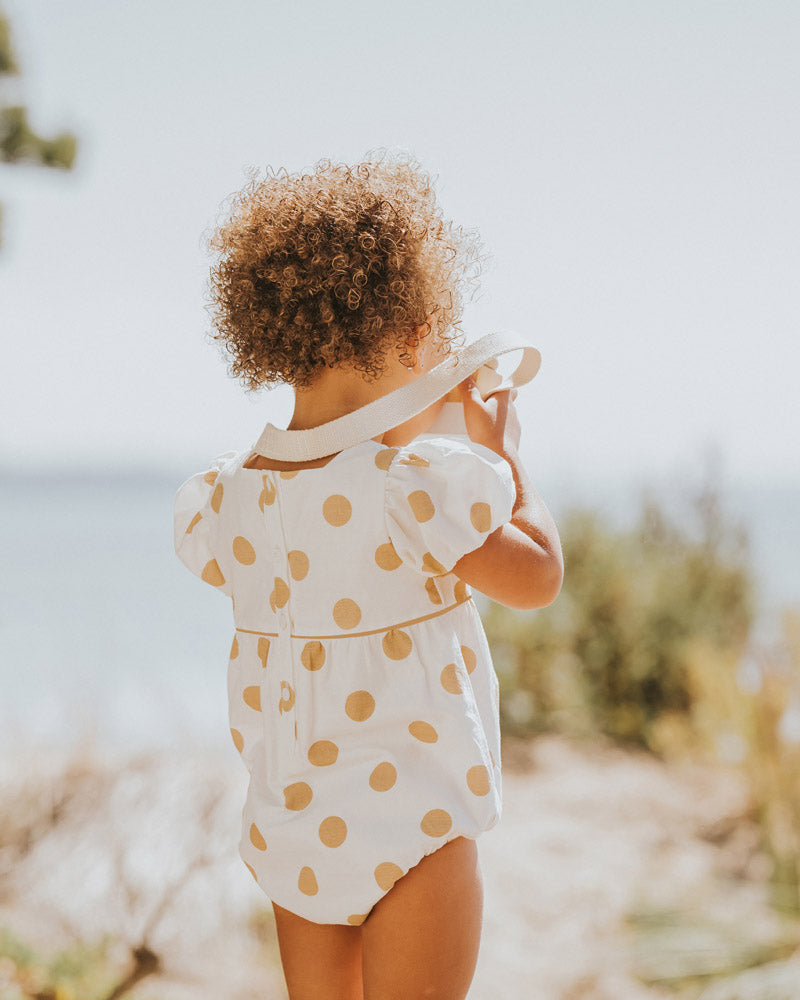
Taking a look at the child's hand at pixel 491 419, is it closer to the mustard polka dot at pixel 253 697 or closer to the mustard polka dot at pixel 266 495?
the mustard polka dot at pixel 266 495

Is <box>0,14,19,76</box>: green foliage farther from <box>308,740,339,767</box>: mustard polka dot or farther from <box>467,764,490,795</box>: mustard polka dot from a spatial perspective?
<box>467,764,490,795</box>: mustard polka dot

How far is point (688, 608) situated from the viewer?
4.29 m

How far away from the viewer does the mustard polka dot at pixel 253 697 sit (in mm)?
1064

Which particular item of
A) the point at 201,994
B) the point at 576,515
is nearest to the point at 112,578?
the point at 576,515

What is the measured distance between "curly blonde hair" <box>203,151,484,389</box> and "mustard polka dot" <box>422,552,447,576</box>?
216 mm

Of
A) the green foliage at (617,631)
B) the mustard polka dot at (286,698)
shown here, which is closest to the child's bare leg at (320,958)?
the mustard polka dot at (286,698)

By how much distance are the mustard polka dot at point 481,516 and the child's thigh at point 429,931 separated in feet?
1.09

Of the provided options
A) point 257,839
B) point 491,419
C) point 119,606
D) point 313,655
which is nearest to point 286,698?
point 313,655

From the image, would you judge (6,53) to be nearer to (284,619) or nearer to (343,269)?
(343,269)

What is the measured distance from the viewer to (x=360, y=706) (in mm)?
956

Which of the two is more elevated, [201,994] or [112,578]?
[201,994]

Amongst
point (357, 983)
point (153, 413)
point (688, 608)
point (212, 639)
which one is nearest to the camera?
point (357, 983)

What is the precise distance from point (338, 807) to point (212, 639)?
6.43 metres

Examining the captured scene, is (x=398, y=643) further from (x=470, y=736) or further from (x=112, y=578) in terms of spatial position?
(x=112, y=578)
